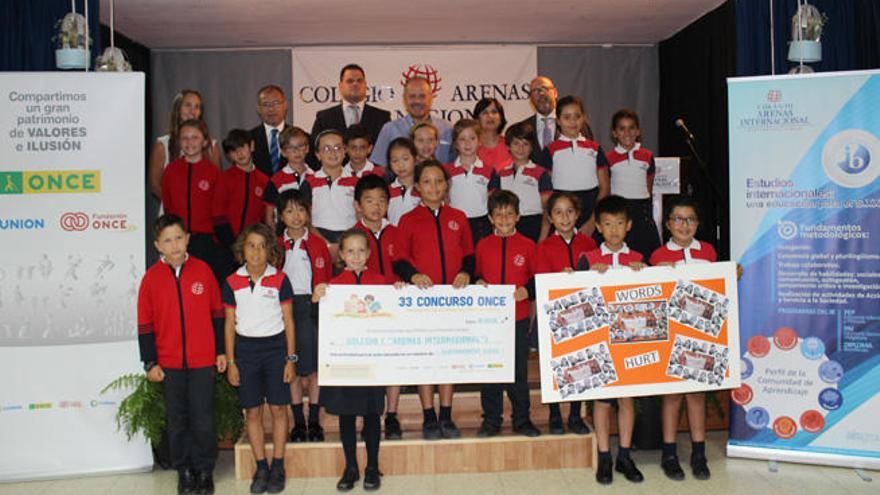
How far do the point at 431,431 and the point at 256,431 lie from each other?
3.05 ft

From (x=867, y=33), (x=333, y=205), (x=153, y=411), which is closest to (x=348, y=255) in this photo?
(x=333, y=205)

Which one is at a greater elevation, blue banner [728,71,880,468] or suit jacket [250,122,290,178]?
suit jacket [250,122,290,178]

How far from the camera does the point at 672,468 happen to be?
166 inches

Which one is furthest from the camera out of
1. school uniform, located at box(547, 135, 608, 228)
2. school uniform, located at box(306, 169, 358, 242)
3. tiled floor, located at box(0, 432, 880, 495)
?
school uniform, located at box(547, 135, 608, 228)

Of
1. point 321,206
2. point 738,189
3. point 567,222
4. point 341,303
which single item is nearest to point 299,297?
point 341,303

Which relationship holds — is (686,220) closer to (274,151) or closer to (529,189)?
(529,189)

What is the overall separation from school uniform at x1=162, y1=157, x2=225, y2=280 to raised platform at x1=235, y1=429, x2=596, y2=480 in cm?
125

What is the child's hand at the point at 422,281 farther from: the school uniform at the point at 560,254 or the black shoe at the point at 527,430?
the black shoe at the point at 527,430

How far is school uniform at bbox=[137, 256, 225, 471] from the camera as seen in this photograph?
4.04 meters

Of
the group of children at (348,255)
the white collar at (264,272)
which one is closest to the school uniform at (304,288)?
the group of children at (348,255)

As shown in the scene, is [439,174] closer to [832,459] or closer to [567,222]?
[567,222]

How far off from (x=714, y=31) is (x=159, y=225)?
488 centimetres

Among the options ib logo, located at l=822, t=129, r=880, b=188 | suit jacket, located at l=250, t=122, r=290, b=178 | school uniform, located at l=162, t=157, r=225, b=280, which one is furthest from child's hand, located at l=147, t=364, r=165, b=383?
ib logo, located at l=822, t=129, r=880, b=188

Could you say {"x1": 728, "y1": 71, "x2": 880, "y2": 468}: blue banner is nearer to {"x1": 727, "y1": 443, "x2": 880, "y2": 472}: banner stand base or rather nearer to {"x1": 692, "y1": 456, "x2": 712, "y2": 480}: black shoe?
{"x1": 727, "y1": 443, "x2": 880, "y2": 472}: banner stand base
